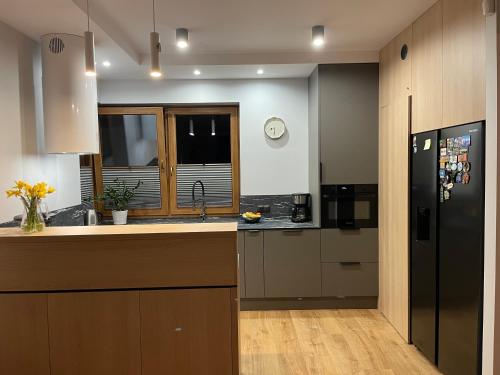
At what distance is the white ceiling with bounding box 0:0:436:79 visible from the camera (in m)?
2.66

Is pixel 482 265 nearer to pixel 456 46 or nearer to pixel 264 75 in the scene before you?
pixel 456 46

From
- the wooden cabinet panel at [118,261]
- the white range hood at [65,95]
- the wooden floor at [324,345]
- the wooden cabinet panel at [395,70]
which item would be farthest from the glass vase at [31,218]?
the wooden cabinet panel at [395,70]

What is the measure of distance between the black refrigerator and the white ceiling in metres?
→ 1.09

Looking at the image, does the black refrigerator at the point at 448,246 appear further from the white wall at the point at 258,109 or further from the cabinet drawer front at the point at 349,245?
the white wall at the point at 258,109

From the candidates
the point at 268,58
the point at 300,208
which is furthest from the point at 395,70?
the point at 300,208

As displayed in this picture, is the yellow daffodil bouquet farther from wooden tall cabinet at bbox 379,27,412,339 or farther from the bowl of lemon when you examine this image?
wooden tall cabinet at bbox 379,27,412,339

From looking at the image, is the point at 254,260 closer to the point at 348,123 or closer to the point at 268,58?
the point at 348,123

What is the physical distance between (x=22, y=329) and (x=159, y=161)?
2.69 m

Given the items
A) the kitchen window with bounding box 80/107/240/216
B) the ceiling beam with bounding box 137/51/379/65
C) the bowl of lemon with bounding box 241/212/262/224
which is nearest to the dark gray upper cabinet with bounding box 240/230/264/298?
the bowl of lemon with bounding box 241/212/262/224

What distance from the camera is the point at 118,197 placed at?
4.52m

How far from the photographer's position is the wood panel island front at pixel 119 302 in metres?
2.16

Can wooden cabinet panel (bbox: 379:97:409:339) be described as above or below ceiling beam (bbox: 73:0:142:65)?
below

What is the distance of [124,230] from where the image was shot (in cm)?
223

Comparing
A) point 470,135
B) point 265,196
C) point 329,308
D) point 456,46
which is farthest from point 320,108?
point 329,308
